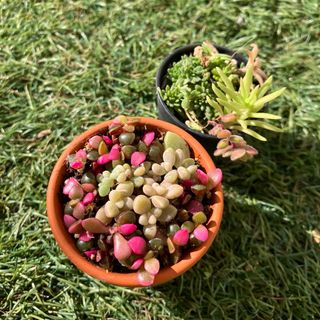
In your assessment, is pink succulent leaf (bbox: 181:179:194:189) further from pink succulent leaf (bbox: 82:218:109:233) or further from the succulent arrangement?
pink succulent leaf (bbox: 82:218:109:233)

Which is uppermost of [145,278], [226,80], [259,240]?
[226,80]

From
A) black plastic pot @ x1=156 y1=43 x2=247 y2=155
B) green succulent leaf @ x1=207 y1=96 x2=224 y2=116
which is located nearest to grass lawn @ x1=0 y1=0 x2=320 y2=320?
black plastic pot @ x1=156 y1=43 x2=247 y2=155

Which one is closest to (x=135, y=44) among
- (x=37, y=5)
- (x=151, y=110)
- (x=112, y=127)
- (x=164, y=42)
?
(x=164, y=42)

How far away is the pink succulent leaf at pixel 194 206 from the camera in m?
1.35

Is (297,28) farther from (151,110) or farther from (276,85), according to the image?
(151,110)

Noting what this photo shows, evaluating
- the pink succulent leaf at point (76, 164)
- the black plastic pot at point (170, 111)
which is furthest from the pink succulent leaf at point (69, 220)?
the black plastic pot at point (170, 111)

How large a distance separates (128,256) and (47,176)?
0.68m

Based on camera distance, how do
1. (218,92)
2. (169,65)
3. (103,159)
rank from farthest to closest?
(169,65), (218,92), (103,159)

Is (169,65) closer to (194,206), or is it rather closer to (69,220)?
(194,206)

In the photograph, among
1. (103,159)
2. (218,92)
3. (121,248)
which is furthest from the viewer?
(218,92)

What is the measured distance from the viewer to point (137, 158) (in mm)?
1349

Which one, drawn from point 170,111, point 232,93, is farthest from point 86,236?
point 232,93

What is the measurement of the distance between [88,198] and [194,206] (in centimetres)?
30

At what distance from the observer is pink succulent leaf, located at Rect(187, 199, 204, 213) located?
135cm
